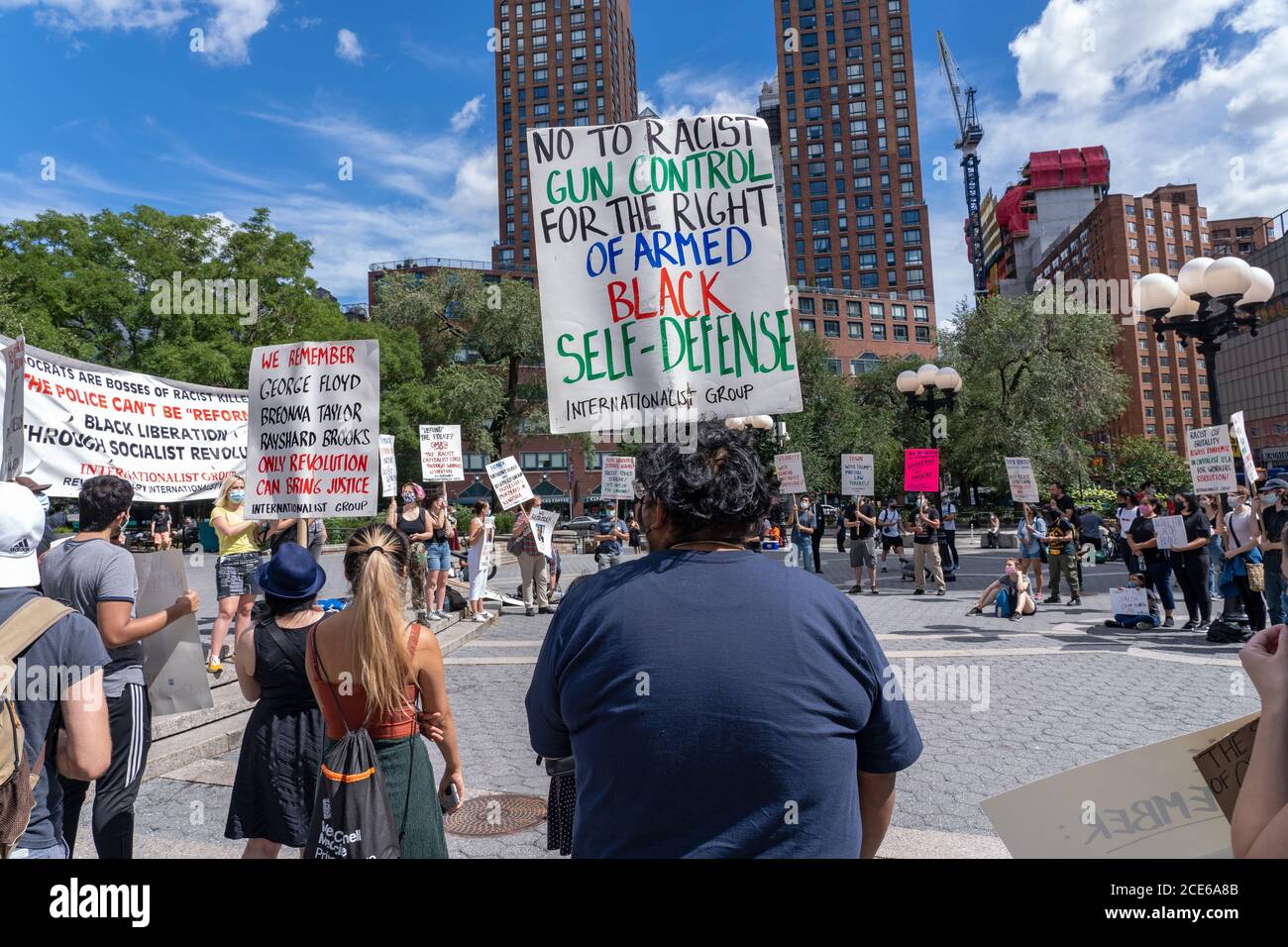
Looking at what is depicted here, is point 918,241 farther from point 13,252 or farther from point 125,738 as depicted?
point 125,738

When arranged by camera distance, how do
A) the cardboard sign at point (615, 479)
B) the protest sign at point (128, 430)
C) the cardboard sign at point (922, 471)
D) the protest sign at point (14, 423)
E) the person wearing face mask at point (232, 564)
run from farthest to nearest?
the cardboard sign at point (615, 479) → the cardboard sign at point (922, 471) → the person wearing face mask at point (232, 564) → the protest sign at point (128, 430) → the protest sign at point (14, 423)

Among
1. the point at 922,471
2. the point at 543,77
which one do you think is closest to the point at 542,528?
the point at 922,471

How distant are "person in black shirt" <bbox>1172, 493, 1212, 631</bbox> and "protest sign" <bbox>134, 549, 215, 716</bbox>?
1016 cm

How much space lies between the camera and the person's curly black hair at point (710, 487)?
186cm

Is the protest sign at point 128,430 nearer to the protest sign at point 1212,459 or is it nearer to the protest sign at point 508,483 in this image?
the protest sign at point 508,483

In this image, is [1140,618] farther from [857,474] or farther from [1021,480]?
[857,474]

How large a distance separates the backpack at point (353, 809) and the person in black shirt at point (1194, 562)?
392 inches

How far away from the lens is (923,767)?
5.14 meters

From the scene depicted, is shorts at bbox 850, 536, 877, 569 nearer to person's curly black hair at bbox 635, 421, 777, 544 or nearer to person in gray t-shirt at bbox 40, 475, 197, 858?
person in gray t-shirt at bbox 40, 475, 197, 858

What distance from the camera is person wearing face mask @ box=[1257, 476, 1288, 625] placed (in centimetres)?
788

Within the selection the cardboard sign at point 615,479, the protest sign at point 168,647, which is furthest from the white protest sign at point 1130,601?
the cardboard sign at point 615,479
